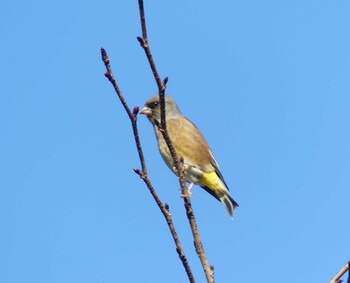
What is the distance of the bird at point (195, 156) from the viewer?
7.88 m

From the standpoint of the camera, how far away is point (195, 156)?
792cm

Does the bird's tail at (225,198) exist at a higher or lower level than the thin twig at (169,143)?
higher

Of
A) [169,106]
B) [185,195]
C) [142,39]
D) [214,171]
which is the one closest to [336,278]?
[185,195]

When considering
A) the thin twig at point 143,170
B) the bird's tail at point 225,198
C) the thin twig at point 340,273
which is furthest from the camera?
the bird's tail at point 225,198

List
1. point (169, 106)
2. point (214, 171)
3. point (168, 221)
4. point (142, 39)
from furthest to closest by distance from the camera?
1. point (169, 106)
2. point (214, 171)
3. point (168, 221)
4. point (142, 39)

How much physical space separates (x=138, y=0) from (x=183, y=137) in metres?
5.27

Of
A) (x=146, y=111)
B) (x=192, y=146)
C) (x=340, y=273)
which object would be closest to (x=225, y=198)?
(x=192, y=146)

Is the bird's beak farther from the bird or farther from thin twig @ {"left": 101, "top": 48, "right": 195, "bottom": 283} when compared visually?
thin twig @ {"left": 101, "top": 48, "right": 195, "bottom": 283}

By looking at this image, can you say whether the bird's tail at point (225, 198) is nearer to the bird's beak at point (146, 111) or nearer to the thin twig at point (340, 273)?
the bird's beak at point (146, 111)

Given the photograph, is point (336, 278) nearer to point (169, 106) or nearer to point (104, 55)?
point (104, 55)

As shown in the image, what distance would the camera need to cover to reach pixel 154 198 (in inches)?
124

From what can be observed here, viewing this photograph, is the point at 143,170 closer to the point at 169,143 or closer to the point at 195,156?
the point at 169,143

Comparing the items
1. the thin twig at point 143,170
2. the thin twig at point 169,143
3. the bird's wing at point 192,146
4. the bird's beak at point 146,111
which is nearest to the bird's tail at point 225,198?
the bird's wing at point 192,146

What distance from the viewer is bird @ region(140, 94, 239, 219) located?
7.88m
